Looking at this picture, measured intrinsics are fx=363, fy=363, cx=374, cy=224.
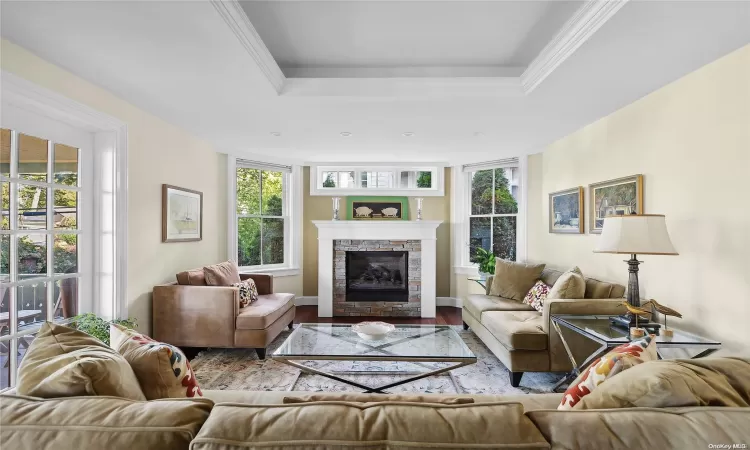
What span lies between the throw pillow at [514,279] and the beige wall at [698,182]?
0.79 metres

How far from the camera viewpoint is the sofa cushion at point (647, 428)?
82 cm

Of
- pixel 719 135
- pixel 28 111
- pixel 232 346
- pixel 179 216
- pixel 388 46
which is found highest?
pixel 388 46

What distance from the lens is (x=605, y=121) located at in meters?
3.24

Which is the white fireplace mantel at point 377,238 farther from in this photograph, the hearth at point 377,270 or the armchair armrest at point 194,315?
the armchair armrest at point 194,315

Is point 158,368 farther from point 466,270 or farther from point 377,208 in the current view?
point 466,270

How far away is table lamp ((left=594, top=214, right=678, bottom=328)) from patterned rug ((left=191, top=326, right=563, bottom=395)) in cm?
97

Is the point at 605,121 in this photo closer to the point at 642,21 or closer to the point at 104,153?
the point at 642,21

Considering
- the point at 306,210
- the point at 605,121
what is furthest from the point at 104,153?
the point at 605,121

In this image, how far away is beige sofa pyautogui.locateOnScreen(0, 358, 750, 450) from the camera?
817 millimetres

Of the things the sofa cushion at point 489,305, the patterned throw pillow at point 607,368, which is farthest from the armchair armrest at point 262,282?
the patterned throw pillow at point 607,368

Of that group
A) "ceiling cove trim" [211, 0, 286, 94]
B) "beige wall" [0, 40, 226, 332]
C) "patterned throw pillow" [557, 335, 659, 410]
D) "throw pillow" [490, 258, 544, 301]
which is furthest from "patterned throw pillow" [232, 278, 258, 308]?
"patterned throw pillow" [557, 335, 659, 410]

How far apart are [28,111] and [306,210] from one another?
11.4ft

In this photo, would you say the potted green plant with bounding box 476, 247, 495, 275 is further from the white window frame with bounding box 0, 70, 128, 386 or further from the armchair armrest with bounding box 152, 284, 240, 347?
the white window frame with bounding box 0, 70, 128, 386

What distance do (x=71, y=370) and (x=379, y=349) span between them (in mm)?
1778
